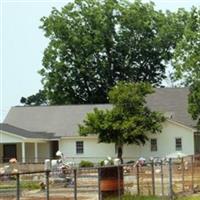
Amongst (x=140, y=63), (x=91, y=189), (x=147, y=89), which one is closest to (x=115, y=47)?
(x=140, y=63)

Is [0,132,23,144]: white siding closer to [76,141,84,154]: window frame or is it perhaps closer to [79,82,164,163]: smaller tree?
[76,141,84,154]: window frame

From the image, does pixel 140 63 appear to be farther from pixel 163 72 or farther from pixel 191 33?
pixel 191 33

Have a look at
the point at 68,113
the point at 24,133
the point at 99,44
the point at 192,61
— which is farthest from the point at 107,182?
the point at 99,44

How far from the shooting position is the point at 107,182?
20.9 m

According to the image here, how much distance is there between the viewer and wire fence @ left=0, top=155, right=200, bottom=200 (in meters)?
19.7

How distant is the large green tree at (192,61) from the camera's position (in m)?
58.2

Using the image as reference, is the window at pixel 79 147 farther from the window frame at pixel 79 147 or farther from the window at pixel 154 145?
the window at pixel 154 145

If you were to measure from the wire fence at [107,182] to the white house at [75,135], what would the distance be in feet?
105

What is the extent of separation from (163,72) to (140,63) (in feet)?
12.7

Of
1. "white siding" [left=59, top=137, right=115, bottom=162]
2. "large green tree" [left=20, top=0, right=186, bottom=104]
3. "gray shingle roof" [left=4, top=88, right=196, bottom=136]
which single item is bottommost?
"white siding" [left=59, top=137, right=115, bottom=162]

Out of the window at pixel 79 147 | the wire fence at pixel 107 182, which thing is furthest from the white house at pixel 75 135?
the wire fence at pixel 107 182

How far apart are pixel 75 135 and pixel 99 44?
19.5m

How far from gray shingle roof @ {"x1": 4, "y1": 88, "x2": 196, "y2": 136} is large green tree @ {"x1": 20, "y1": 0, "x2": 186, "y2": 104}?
10220 mm

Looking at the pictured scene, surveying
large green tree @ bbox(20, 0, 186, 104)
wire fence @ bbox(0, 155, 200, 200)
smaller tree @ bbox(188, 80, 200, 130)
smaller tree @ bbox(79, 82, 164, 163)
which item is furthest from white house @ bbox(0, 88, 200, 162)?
wire fence @ bbox(0, 155, 200, 200)
